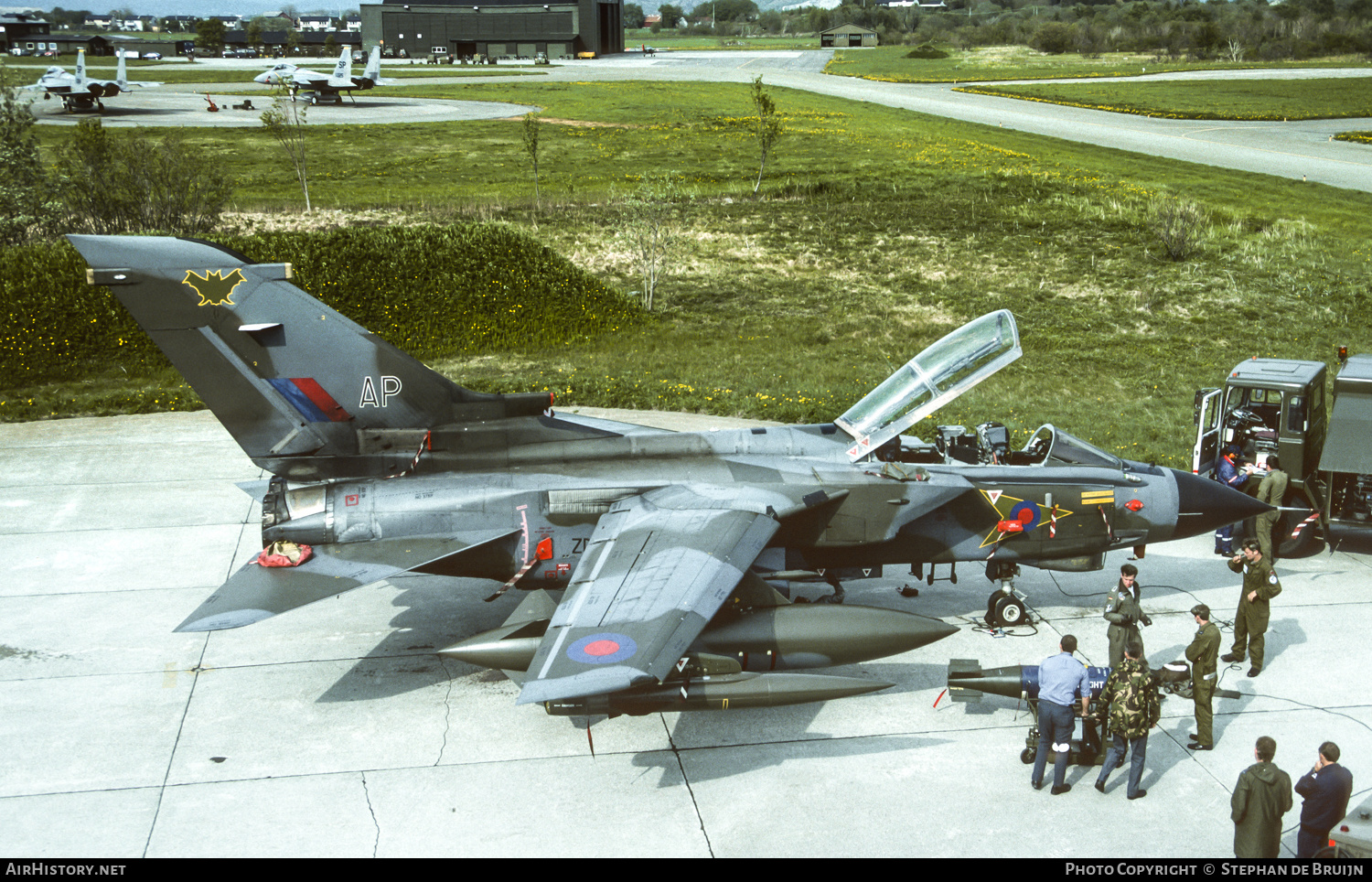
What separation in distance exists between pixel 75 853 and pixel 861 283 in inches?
1122

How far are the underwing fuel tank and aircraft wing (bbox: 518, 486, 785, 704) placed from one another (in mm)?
801

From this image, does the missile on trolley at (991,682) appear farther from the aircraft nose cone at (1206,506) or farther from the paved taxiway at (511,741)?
the aircraft nose cone at (1206,506)

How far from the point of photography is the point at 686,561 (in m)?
10.6

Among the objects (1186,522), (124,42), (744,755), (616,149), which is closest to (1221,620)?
(1186,522)

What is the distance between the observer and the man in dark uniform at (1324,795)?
812 cm

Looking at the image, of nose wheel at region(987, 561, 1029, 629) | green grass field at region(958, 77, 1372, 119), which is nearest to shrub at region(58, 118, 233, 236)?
nose wheel at region(987, 561, 1029, 629)

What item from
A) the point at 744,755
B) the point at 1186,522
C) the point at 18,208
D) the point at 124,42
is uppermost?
the point at 124,42

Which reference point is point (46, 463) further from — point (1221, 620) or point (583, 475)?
point (1221, 620)

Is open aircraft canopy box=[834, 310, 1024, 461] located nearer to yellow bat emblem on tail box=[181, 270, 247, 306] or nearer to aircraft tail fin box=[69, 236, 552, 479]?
aircraft tail fin box=[69, 236, 552, 479]

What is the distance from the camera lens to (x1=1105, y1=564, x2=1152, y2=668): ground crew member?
36.0 feet

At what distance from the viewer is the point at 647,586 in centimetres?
1020

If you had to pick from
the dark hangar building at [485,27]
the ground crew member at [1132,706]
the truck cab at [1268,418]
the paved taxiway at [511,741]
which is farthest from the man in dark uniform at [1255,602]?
the dark hangar building at [485,27]

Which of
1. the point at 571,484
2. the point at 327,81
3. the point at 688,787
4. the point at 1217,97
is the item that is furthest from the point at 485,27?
the point at 688,787
